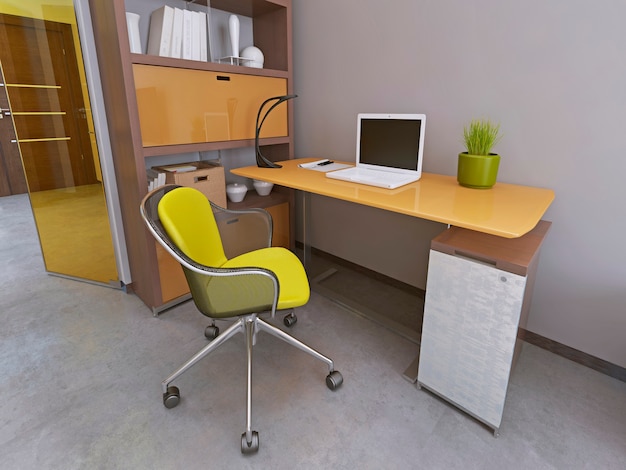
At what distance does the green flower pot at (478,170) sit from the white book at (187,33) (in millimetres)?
1631

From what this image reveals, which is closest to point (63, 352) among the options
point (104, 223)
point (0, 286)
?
point (104, 223)

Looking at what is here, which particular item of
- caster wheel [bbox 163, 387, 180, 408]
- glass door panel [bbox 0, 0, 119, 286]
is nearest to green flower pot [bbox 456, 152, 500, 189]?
caster wheel [bbox 163, 387, 180, 408]

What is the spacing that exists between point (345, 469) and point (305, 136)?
2220mm

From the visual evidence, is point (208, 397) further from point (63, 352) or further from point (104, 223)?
point (104, 223)

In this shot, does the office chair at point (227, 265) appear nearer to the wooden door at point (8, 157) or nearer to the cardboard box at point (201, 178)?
the cardboard box at point (201, 178)

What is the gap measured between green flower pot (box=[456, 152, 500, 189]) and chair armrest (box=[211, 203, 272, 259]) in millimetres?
955

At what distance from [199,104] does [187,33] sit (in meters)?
0.41

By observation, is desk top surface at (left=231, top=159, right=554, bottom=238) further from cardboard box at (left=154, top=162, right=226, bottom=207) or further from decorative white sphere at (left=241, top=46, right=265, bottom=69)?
decorative white sphere at (left=241, top=46, right=265, bottom=69)

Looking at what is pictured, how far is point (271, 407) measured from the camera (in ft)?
5.08

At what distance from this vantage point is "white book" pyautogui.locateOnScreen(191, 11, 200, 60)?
210cm

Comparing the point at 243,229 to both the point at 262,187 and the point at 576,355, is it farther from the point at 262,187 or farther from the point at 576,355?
the point at 576,355

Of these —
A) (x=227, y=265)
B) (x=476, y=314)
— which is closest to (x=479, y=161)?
(x=476, y=314)

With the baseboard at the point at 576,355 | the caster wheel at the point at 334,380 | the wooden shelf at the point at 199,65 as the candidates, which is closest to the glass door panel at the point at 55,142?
the wooden shelf at the point at 199,65

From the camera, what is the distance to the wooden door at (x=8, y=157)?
4488mm
